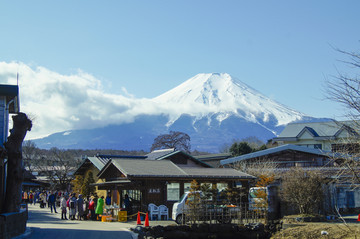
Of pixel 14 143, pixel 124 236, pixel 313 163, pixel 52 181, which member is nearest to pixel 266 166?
pixel 313 163

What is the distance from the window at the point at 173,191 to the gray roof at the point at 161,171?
36.4 inches

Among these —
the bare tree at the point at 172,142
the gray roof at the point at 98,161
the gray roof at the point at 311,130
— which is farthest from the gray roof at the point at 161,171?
the bare tree at the point at 172,142

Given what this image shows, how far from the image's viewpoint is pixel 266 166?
125 feet

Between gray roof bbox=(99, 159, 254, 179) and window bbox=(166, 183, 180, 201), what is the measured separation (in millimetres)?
926

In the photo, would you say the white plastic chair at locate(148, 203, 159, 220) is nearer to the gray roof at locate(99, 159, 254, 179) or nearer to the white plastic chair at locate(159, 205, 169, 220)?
the white plastic chair at locate(159, 205, 169, 220)

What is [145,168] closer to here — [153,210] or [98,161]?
[153,210]

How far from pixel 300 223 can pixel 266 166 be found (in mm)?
16618

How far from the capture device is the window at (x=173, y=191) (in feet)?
95.8

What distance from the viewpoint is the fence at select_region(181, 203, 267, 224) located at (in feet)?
71.4

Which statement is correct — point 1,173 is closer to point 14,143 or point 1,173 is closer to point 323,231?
point 14,143

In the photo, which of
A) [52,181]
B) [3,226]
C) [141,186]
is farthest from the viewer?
[52,181]

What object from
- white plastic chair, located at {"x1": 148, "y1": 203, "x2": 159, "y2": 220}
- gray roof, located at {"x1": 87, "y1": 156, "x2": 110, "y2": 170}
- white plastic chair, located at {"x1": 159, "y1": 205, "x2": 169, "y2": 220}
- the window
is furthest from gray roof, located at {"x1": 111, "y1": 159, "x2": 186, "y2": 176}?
gray roof, located at {"x1": 87, "y1": 156, "x2": 110, "y2": 170}

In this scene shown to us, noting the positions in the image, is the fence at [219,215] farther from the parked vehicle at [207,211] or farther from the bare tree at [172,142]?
the bare tree at [172,142]

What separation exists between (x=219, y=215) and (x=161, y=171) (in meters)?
7.72
